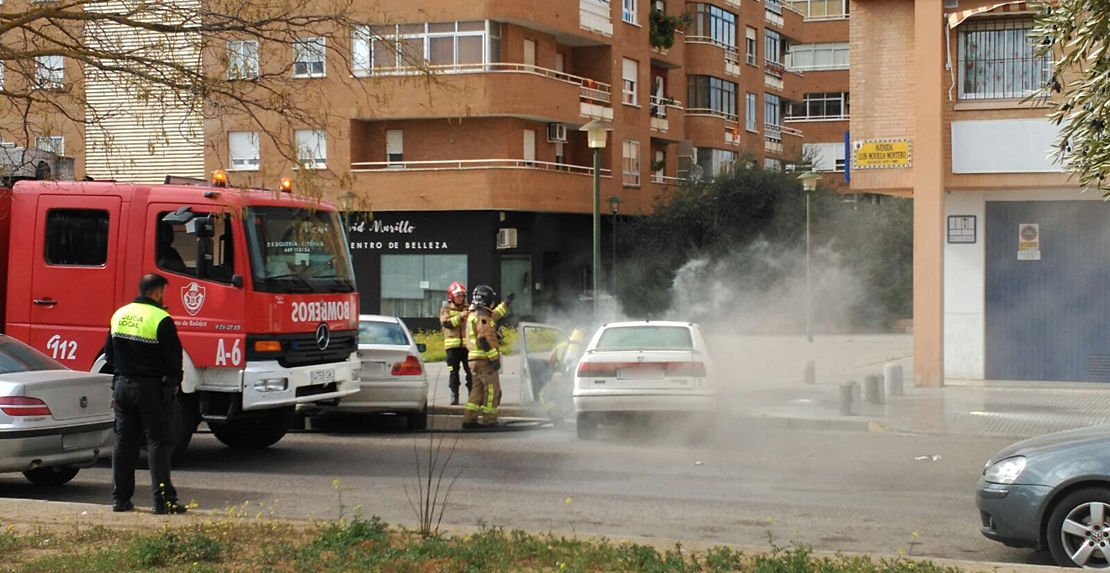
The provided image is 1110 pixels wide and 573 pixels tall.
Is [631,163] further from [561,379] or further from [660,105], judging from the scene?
[561,379]

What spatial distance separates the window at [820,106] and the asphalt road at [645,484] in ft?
157

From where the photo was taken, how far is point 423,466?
12164 mm

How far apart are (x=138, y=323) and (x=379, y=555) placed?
128 inches

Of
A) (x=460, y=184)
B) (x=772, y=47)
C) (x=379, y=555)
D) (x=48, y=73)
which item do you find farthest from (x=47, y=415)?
(x=772, y=47)

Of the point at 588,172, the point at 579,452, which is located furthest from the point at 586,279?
the point at 579,452

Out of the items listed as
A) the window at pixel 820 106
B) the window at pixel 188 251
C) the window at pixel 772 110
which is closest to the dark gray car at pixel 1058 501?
the window at pixel 188 251

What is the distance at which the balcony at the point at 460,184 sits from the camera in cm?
3484

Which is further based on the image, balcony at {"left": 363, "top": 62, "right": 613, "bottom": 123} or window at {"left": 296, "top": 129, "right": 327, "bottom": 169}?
balcony at {"left": 363, "top": 62, "right": 613, "bottom": 123}

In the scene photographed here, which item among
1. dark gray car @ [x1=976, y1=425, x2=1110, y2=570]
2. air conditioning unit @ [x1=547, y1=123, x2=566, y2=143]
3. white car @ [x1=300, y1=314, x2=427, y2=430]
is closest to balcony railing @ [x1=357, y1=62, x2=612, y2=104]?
air conditioning unit @ [x1=547, y1=123, x2=566, y2=143]

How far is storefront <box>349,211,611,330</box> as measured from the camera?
35625mm

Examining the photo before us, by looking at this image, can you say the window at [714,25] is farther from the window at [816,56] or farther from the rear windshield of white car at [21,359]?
the rear windshield of white car at [21,359]

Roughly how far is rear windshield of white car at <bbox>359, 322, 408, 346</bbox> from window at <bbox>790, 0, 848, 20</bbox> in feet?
161

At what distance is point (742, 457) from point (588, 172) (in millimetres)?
26112

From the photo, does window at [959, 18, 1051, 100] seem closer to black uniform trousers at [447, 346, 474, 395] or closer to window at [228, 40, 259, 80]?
black uniform trousers at [447, 346, 474, 395]
